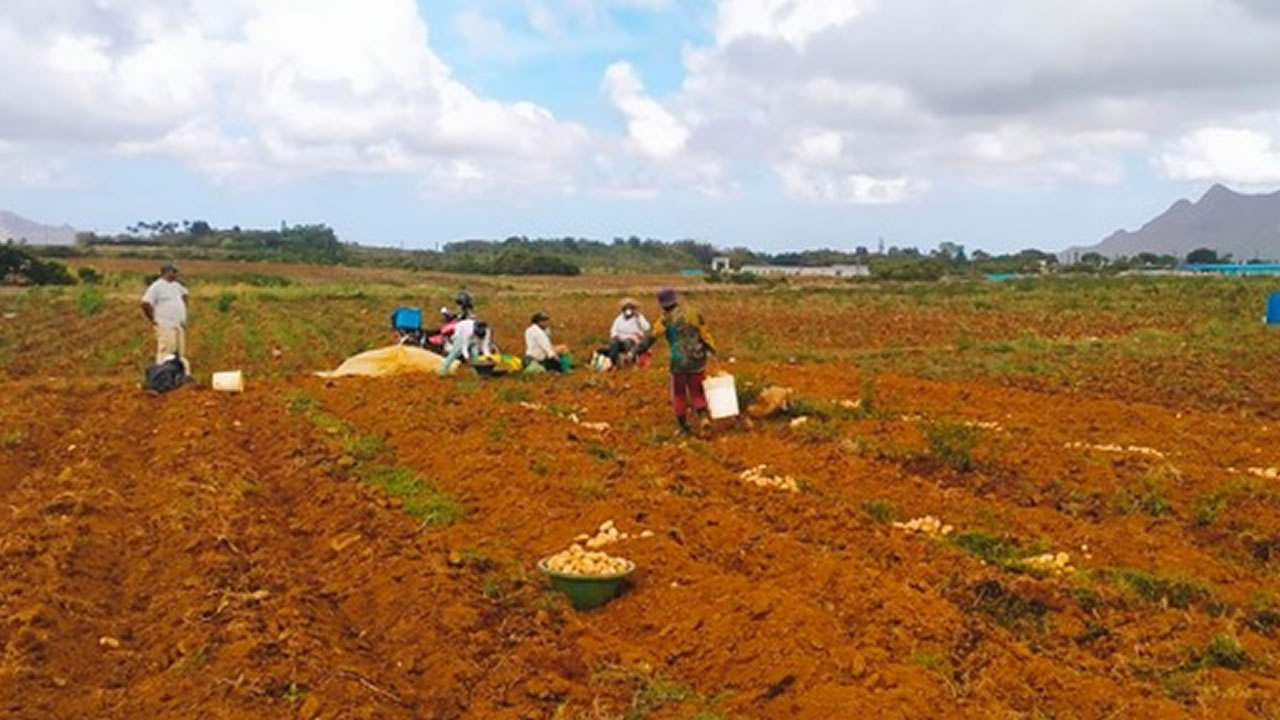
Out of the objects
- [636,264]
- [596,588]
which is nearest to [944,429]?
[596,588]

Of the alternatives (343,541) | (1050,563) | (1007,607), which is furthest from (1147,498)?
(343,541)

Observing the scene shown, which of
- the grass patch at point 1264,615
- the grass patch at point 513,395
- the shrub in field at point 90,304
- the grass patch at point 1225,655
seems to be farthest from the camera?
the shrub in field at point 90,304

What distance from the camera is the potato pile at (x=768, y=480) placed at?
10.2 m

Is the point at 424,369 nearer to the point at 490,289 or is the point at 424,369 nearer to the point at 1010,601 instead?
the point at 1010,601

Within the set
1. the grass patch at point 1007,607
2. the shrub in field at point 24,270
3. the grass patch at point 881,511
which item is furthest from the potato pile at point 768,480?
the shrub in field at point 24,270

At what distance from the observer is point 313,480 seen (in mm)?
10938

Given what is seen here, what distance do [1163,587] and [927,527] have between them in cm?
188

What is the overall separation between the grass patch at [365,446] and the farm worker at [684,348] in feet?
10.2

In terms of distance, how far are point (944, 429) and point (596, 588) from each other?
17.2ft

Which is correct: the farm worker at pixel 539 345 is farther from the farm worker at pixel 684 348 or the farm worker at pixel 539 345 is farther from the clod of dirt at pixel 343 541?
the clod of dirt at pixel 343 541

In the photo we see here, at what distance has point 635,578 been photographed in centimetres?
749

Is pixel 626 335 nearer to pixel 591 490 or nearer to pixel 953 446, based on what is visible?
pixel 953 446

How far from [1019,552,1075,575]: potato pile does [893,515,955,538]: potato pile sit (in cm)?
81

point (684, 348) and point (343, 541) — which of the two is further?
point (684, 348)
